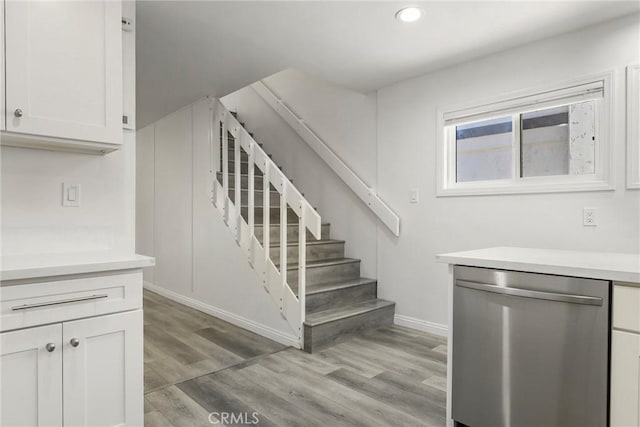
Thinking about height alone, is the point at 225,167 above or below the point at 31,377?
above

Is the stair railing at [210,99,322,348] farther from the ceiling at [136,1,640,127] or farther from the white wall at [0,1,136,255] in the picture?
the white wall at [0,1,136,255]

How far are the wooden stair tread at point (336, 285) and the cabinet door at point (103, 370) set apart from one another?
1.63 m

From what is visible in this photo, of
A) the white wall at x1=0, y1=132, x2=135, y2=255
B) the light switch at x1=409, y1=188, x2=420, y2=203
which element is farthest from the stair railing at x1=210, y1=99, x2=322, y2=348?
the white wall at x1=0, y1=132, x2=135, y2=255

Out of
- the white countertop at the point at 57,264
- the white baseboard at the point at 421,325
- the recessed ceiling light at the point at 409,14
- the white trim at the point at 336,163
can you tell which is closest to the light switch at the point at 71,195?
the white countertop at the point at 57,264

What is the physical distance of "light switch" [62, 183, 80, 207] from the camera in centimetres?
188

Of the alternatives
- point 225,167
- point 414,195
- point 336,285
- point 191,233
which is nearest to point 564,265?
point 414,195

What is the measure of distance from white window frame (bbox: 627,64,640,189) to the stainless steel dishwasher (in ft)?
3.97

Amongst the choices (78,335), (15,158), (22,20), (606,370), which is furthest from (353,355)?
(22,20)

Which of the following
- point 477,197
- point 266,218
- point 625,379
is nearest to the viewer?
point 625,379

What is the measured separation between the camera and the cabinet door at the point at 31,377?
4.25 feet

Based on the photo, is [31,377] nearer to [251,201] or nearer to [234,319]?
[251,201]

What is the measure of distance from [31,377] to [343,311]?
86.5 inches

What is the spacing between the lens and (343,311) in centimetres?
313

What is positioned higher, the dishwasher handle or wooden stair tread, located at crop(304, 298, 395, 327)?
the dishwasher handle
